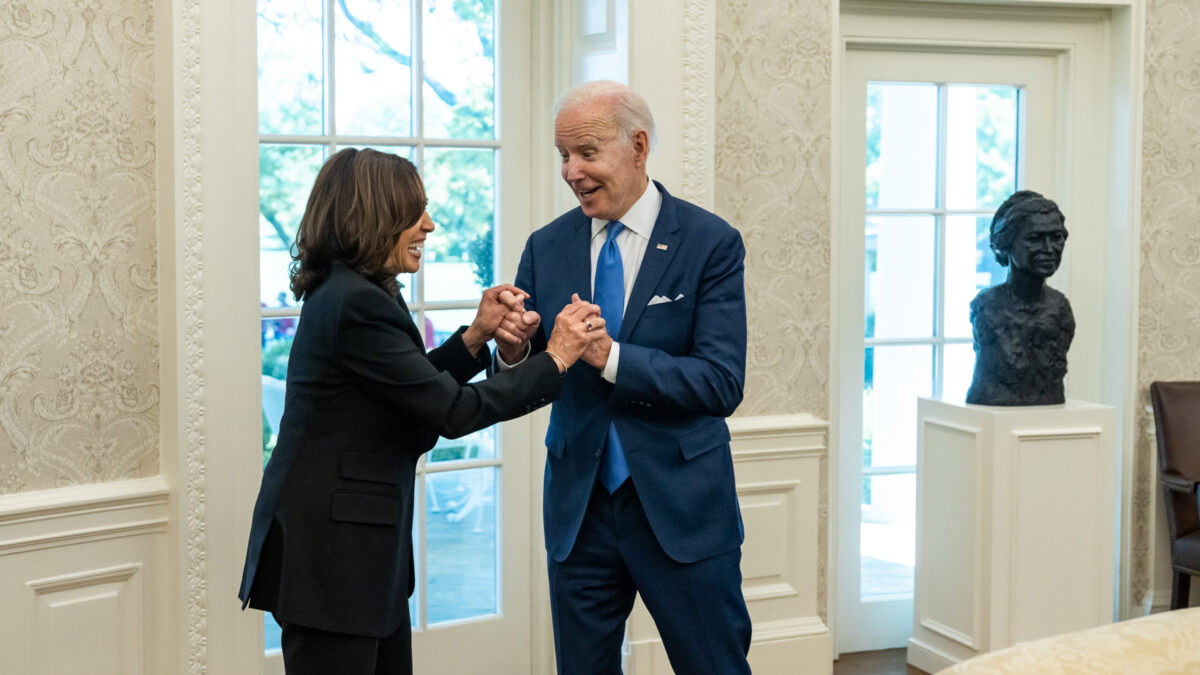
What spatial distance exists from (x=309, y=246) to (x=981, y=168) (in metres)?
2.85

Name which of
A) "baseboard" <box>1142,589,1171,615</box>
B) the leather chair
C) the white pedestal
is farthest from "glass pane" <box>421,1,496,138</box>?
"baseboard" <box>1142,589,1171,615</box>

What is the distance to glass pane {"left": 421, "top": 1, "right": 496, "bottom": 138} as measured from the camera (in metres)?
3.64

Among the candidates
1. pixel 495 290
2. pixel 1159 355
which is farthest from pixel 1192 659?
pixel 1159 355

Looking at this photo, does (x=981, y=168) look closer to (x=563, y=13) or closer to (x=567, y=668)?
(x=563, y=13)

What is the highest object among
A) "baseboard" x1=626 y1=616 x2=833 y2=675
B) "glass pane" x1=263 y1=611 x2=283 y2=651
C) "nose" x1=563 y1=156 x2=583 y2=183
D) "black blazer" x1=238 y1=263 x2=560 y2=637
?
"nose" x1=563 y1=156 x2=583 y2=183

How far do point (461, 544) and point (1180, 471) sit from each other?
2.45 metres

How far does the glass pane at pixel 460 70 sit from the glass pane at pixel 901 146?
1.35 metres

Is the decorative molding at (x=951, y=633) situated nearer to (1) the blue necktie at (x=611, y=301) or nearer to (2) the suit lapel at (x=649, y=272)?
(1) the blue necktie at (x=611, y=301)

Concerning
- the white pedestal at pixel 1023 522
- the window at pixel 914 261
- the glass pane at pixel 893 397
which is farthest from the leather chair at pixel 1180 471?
the glass pane at pixel 893 397

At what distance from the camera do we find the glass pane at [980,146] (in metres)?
4.23

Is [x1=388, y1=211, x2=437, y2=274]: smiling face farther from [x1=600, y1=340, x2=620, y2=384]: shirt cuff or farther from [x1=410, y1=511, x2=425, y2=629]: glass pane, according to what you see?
[x1=410, y1=511, x2=425, y2=629]: glass pane

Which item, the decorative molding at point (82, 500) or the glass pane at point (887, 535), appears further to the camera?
the glass pane at point (887, 535)

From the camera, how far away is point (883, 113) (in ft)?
13.7

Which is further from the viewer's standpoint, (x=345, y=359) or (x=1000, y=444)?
(x=1000, y=444)
